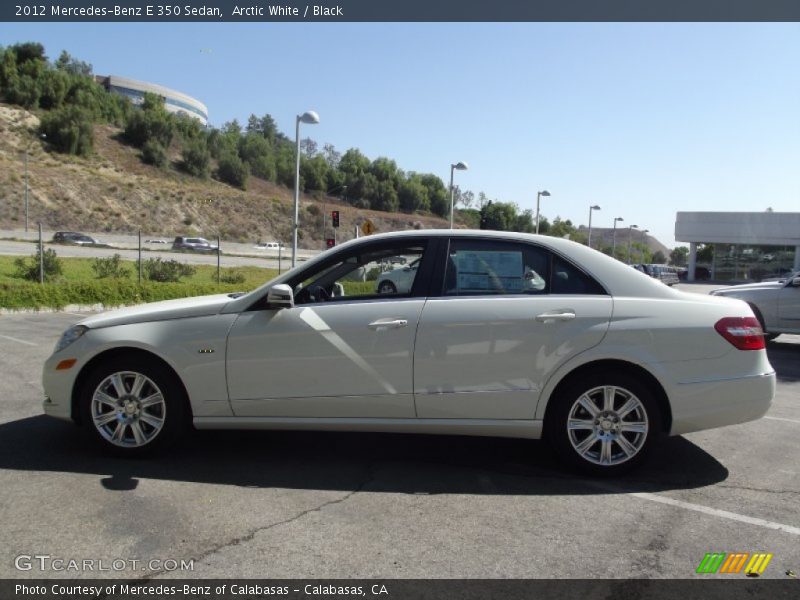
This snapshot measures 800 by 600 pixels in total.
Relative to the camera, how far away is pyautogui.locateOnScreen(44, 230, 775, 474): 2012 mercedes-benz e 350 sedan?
446 centimetres

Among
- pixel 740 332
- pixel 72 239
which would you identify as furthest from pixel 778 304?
pixel 72 239

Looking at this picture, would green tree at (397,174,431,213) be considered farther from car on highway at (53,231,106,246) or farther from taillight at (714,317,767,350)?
taillight at (714,317,767,350)

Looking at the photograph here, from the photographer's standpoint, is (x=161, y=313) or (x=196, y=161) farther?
(x=196, y=161)

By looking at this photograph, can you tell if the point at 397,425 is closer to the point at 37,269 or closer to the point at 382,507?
the point at 382,507

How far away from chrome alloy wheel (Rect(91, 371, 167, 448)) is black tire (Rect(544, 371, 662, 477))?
2753 mm

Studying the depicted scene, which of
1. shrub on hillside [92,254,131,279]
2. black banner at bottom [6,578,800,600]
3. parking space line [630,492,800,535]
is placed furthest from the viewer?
shrub on hillside [92,254,131,279]

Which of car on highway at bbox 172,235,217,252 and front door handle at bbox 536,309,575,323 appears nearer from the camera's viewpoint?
front door handle at bbox 536,309,575,323

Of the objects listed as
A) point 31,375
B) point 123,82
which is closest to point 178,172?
point 123,82

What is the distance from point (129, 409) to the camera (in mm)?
4680

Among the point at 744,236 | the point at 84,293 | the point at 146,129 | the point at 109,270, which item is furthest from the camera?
the point at 146,129

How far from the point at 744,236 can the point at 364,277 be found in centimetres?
6135

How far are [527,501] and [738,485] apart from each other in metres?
1.59

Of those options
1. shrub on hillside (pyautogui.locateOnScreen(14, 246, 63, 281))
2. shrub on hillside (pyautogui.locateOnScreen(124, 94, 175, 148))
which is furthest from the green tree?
shrub on hillside (pyautogui.locateOnScreen(14, 246, 63, 281))

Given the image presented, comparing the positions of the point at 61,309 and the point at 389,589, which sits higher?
the point at 61,309
